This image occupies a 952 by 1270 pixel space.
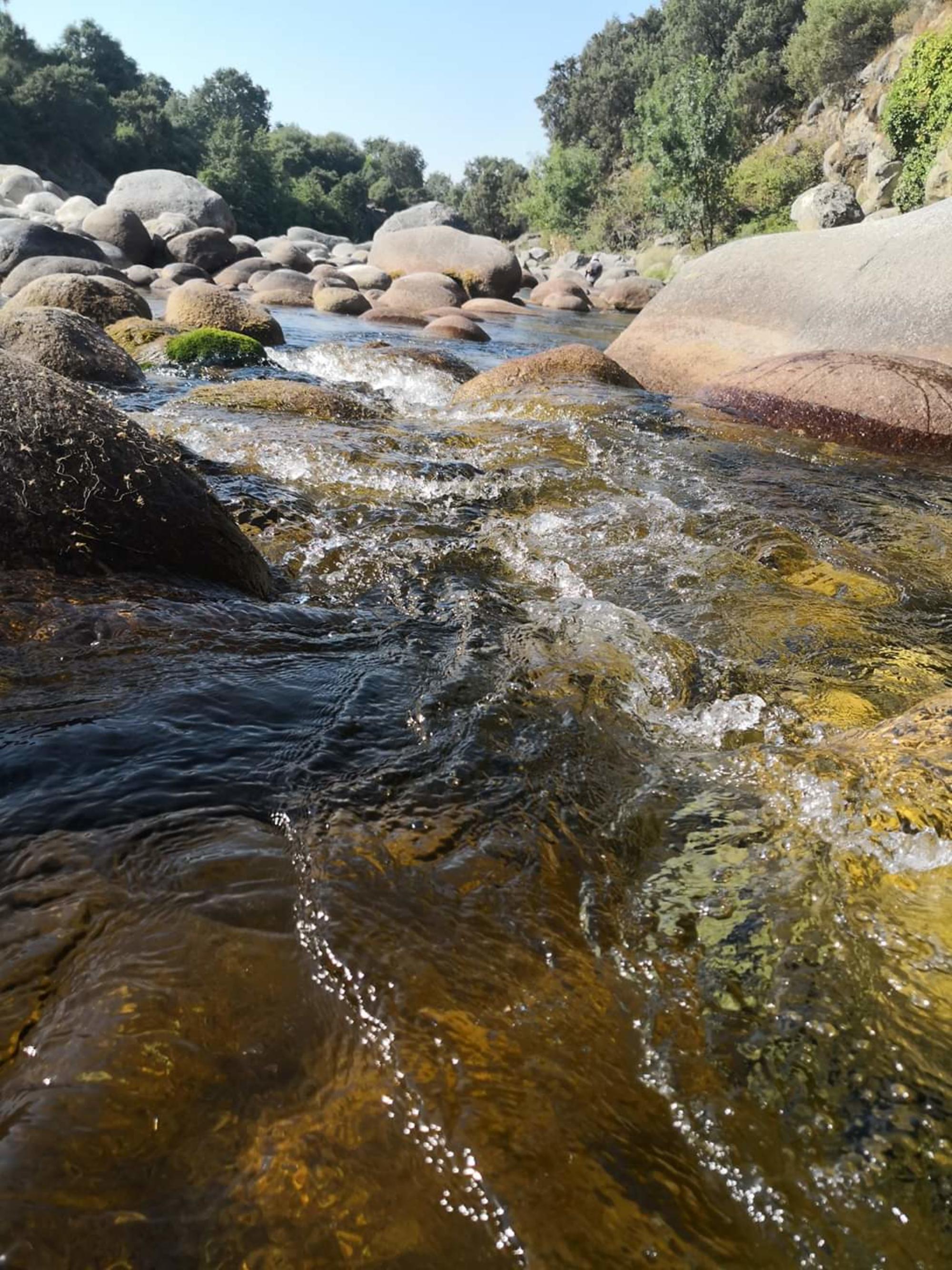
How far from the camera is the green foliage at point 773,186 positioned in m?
32.5

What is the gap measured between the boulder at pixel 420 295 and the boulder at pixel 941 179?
12257mm

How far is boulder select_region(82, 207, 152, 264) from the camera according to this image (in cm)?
2244

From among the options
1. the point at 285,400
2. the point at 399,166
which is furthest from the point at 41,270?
the point at 399,166

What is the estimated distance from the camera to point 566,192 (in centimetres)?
4388

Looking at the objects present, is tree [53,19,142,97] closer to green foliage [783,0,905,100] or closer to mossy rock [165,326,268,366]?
green foliage [783,0,905,100]

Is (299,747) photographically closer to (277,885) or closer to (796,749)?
(277,885)

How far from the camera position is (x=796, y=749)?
7.13 ft

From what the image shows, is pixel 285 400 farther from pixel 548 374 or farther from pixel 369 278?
pixel 369 278

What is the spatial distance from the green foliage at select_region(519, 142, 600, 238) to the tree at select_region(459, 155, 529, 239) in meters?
11.6

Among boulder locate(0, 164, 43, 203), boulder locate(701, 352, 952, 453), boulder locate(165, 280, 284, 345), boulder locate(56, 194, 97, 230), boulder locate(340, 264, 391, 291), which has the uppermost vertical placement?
boulder locate(0, 164, 43, 203)

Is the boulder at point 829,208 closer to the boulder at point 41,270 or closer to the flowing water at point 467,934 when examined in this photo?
the boulder at point 41,270

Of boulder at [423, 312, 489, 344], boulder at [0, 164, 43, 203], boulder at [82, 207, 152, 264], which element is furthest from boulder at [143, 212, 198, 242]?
boulder at [423, 312, 489, 344]

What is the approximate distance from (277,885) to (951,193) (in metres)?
24.1

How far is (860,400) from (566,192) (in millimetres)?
43388
